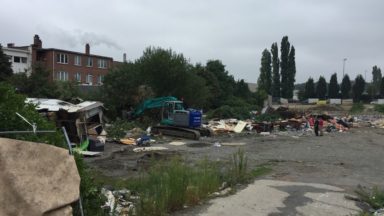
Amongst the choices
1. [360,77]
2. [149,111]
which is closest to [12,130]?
[149,111]

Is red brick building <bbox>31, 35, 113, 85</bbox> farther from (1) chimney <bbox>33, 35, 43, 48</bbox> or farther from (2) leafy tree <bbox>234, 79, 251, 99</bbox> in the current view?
(2) leafy tree <bbox>234, 79, 251, 99</bbox>

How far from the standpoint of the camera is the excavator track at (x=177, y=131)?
31767 mm

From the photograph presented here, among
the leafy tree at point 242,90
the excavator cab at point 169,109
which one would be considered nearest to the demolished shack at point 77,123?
the excavator cab at point 169,109

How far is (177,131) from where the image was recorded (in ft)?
108

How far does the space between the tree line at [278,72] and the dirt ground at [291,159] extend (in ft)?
275

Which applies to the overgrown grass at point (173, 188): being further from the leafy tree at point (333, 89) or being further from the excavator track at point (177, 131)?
the leafy tree at point (333, 89)

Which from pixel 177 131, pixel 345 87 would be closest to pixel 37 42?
pixel 177 131

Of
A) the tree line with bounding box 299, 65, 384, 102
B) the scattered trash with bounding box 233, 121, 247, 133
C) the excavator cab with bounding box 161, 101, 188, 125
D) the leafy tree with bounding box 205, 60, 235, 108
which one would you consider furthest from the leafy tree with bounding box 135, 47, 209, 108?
the tree line with bounding box 299, 65, 384, 102

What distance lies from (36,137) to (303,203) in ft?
21.9

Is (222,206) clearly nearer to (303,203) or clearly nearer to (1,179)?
(303,203)

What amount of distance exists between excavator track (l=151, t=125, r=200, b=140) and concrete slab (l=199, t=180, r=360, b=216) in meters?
18.4

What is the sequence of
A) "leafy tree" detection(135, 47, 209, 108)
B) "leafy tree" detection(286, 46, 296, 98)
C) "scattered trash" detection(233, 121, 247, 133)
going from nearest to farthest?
"scattered trash" detection(233, 121, 247, 133), "leafy tree" detection(135, 47, 209, 108), "leafy tree" detection(286, 46, 296, 98)

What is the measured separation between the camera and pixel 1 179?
5219 millimetres

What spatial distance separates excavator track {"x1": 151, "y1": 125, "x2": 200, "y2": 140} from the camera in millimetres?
31767
